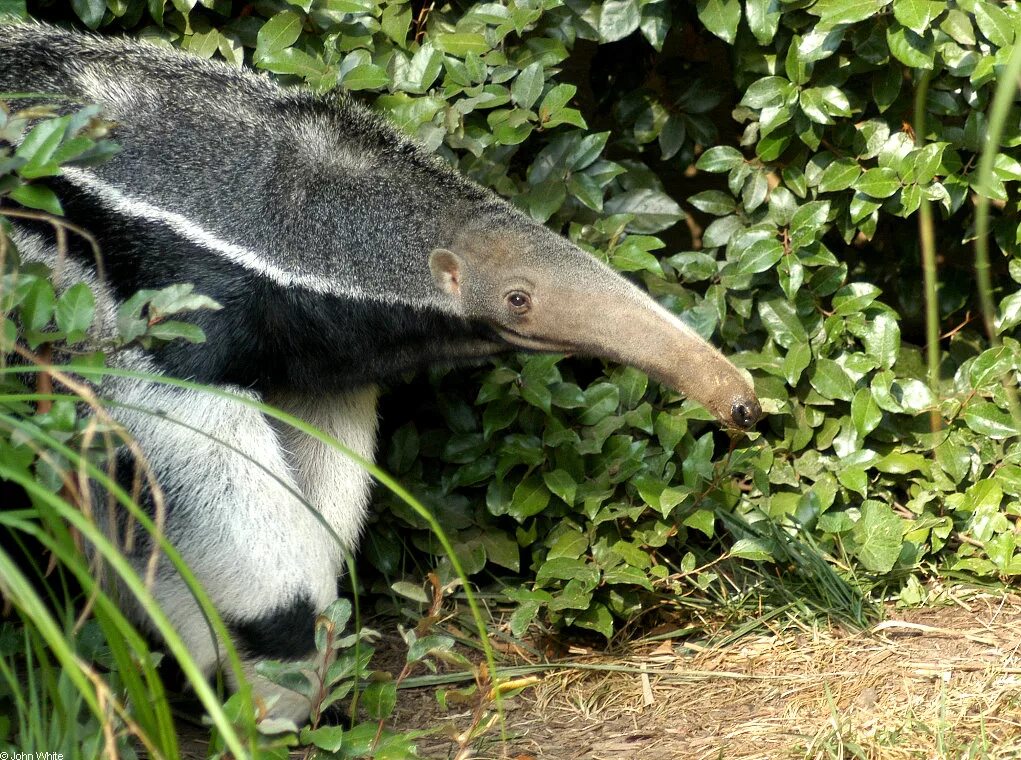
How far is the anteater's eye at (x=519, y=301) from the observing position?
3.60 metres

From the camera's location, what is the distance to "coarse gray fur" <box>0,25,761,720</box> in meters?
3.39

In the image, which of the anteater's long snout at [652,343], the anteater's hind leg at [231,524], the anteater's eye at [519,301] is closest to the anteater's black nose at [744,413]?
the anteater's long snout at [652,343]

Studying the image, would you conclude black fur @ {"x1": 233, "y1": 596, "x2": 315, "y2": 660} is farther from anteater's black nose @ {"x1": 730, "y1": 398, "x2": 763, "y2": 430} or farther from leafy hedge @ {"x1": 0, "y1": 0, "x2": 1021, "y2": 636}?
anteater's black nose @ {"x1": 730, "y1": 398, "x2": 763, "y2": 430}

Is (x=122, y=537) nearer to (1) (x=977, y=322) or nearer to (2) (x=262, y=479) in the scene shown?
(2) (x=262, y=479)

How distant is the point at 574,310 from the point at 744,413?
588 millimetres

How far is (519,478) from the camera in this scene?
4.48 meters

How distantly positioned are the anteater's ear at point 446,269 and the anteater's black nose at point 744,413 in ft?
2.98

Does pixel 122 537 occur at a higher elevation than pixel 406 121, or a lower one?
lower

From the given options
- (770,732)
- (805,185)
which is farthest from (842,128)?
(770,732)

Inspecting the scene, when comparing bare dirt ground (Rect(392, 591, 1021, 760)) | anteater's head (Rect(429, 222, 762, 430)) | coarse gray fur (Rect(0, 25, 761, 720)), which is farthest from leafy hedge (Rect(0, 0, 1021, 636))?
anteater's head (Rect(429, 222, 762, 430))

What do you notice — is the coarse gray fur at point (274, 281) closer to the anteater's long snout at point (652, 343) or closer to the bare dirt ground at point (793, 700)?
the anteater's long snout at point (652, 343)

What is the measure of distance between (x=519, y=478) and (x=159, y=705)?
2.38 m

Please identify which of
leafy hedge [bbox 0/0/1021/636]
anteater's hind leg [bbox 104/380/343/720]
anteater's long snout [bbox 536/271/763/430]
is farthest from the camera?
leafy hedge [bbox 0/0/1021/636]

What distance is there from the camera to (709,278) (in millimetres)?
4609
